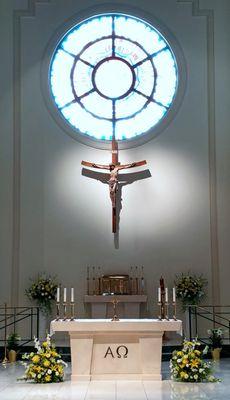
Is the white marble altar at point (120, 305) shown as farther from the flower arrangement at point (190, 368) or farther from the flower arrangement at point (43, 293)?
the flower arrangement at point (190, 368)

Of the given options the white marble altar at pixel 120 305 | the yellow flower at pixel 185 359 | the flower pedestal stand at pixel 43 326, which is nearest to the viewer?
the yellow flower at pixel 185 359

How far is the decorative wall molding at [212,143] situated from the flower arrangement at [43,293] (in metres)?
3.36

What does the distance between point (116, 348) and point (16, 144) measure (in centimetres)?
645

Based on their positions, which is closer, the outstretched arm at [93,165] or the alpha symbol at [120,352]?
the alpha symbol at [120,352]

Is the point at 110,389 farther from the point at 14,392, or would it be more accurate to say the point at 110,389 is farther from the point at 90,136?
the point at 90,136

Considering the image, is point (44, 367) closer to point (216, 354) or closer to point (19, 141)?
point (216, 354)

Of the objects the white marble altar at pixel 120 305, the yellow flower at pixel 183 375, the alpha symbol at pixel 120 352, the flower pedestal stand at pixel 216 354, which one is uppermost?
the white marble altar at pixel 120 305

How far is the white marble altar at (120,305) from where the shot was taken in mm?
12672

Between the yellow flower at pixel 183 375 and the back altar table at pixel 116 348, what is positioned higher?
the back altar table at pixel 116 348

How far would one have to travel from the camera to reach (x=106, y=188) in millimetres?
13570

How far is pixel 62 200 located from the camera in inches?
532

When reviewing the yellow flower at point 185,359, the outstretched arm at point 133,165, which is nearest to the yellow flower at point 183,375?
the yellow flower at point 185,359

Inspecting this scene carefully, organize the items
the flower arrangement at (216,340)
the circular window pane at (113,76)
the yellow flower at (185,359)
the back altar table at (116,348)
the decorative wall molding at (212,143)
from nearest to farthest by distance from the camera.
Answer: the yellow flower at (185,359) < the back altar table at (116,348) < the flower arrangement at (216,340) < the decorative wall molding at (212,143) < the circular window pane at (113,76)

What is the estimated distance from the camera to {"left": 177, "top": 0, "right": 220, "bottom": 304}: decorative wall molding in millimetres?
13211
